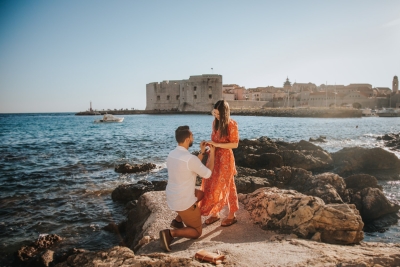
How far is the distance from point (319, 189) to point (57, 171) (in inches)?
315

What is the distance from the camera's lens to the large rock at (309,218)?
3.06 metres

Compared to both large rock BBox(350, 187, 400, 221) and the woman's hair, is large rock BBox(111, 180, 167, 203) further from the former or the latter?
large rock BBox(350, 187, 400, 221)

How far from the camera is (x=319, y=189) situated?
4.90m

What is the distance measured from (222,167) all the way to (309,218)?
3.45ft

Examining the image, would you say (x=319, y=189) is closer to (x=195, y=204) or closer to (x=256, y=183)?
(x=256, y=183)

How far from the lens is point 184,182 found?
291cm

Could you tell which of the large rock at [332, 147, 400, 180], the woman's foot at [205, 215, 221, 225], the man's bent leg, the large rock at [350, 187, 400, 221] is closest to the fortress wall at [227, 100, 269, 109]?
the large rock at [332, 147, 400, 180]

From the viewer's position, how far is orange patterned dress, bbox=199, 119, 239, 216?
3.23m

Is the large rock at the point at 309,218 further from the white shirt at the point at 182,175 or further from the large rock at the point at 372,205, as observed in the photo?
the large rock at the point at 372,205

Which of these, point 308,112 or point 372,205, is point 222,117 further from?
point 308,112

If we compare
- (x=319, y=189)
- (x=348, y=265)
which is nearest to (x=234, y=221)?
(x=348, y=265)

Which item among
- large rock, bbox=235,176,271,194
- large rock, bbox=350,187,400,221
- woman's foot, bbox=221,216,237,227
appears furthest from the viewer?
large rock, bbox=235,176,271,194

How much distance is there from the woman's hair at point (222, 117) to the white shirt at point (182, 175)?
517 mm

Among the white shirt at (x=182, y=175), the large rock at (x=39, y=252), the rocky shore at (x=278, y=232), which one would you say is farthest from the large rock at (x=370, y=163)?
the large rock at (x=39, y=252)
